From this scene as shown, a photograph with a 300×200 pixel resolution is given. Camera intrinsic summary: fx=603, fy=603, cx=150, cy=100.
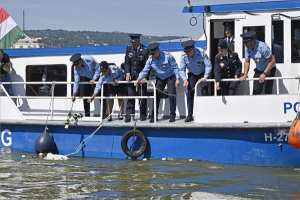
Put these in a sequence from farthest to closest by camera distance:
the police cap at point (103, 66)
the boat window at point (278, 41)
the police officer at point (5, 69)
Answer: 1. the police officer at point (5, 69)
2. the police cap at point (103, 66)
3. the boat window at point (278, 41)

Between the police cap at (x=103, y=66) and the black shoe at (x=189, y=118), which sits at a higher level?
the police cap at (x=103, y=66)

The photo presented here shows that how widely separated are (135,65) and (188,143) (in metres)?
2.20

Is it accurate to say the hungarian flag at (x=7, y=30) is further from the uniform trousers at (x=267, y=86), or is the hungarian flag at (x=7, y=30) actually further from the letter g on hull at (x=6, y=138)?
the uniform trousers at (x=267, y=86)

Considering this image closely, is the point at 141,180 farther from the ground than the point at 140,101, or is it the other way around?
the point at 140,101

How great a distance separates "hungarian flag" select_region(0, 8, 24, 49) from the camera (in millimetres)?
15898

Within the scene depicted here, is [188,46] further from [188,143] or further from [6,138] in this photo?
[6,138]

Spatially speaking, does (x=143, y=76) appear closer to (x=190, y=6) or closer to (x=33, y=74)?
(x=190, y=6)

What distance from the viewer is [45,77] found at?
14.8 m

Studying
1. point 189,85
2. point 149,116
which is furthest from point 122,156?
point 189,85

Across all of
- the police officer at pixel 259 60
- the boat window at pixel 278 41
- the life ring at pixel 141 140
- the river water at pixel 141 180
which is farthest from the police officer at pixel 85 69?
the boat window at pixel 278 41

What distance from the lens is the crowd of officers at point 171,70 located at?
38.5 feet

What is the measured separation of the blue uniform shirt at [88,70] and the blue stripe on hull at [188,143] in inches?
43.6

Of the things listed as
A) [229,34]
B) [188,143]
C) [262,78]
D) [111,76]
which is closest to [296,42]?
[262,78]

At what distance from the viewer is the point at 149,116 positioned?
43.6ft
